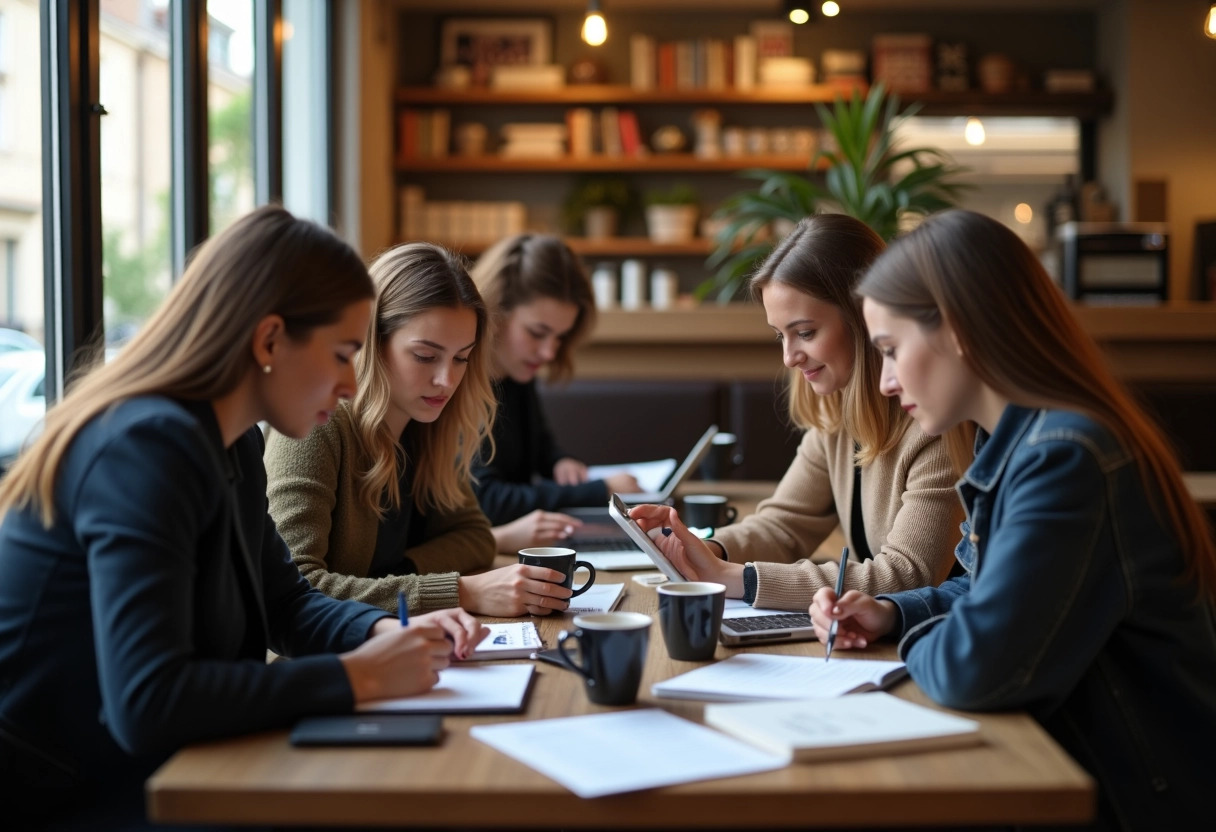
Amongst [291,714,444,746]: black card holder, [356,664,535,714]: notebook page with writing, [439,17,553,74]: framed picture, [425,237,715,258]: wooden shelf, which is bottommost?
[356,664,535,714]: notebook page with writing

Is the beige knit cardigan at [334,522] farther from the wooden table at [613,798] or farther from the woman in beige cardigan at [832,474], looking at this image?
the wooden table at [613,798]

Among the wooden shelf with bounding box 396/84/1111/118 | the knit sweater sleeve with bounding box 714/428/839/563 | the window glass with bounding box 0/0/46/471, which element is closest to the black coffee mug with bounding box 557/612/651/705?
the knit sweater sleeve with bounding box 714/428/839/563

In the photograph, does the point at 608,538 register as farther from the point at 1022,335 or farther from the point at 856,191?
the point at 856,191

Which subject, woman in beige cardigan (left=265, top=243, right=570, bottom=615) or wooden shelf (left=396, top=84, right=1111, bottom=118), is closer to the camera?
woman in beige cardigan (left=265, top=243, right=570, bottom=615)

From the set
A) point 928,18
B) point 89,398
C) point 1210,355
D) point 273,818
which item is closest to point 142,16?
point 89,398

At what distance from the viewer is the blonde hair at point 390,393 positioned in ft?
5.89

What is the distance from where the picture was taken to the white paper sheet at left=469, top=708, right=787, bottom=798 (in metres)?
0.94

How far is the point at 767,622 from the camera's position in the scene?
4.88 ft

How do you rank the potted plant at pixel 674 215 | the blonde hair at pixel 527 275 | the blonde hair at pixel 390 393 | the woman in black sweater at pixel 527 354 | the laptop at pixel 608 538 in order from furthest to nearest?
the potted plant at pixel 674 215 → the blonde hair at pixel 527 275 → the woman in black sweater at pixel 527 354 → the laptop at pixel 608 538 → the blonde hair at pixel 390 393

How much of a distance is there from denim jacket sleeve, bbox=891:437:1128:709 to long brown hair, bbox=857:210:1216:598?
0.09 metres

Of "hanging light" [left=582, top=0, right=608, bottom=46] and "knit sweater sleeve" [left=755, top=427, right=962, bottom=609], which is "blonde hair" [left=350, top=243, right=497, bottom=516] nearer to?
"knit sweater sleeve" [left=755, top=427, right=962, bottom=609]

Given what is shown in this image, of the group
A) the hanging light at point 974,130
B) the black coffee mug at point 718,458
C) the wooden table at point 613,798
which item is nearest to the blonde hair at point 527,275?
the black coffee mug at point 718,458

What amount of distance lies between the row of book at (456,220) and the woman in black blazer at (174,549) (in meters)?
4.98

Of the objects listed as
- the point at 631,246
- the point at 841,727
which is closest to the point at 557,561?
the point at 841,727
